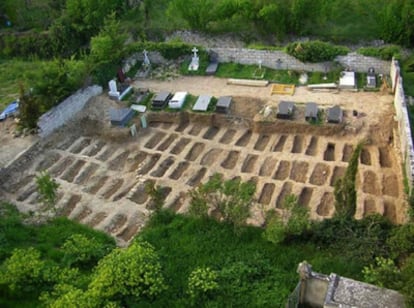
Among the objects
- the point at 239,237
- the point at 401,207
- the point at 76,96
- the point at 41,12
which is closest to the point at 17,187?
the point at 76,96

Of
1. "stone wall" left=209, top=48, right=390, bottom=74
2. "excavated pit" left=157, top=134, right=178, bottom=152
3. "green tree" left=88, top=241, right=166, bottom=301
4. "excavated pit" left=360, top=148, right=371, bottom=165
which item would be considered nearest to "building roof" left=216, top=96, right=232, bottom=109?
"excavated pit" left=157, top=134, right=178, bottom=152

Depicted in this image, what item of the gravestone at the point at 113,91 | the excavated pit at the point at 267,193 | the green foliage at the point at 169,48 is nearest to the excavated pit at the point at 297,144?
the excavated pit at the point at 267,193

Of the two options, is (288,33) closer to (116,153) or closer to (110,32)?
(110,32)

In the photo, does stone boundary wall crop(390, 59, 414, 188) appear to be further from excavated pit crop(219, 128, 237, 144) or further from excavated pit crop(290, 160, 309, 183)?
excavated pit crop(219, 128, 237, 144)

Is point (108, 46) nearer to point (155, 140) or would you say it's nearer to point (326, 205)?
point (155, 140)

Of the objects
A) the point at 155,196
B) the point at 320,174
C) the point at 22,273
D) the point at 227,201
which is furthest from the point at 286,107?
the point at 22,273

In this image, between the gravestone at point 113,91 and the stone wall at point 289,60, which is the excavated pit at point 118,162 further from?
the stone wall at point 289,60
